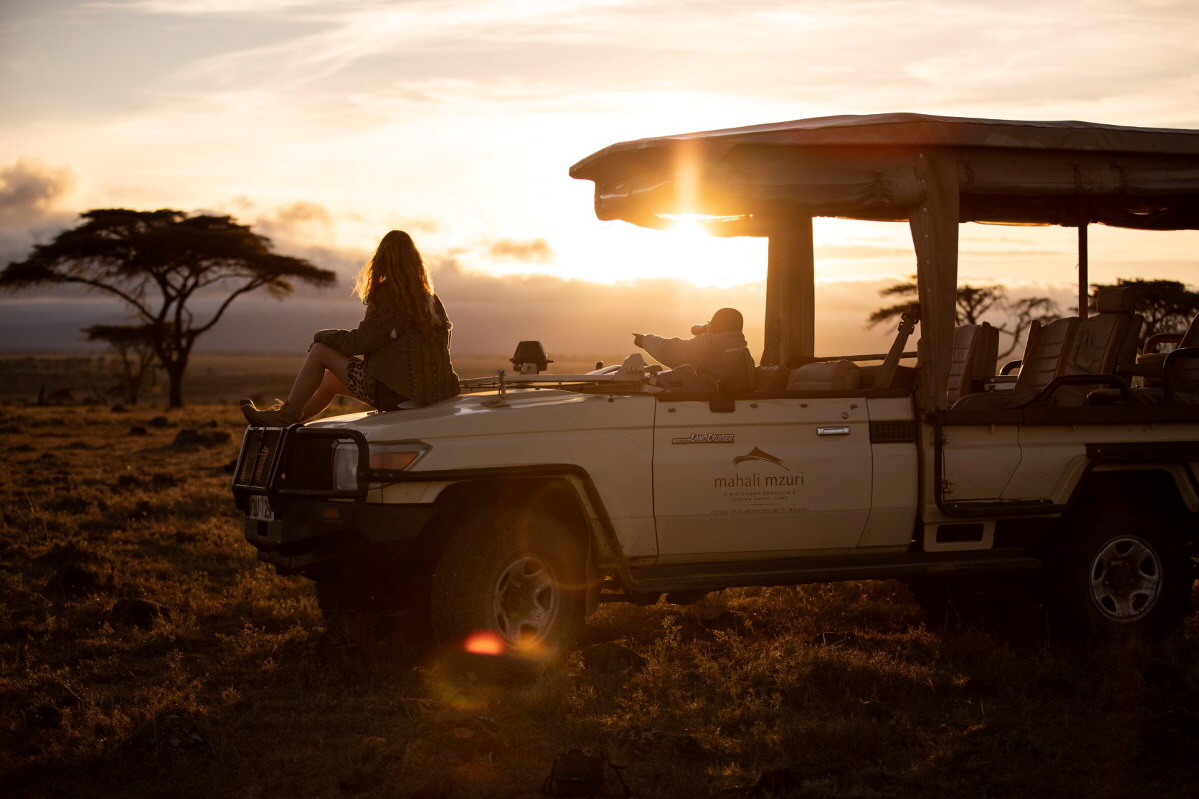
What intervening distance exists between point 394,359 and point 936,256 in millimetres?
3024

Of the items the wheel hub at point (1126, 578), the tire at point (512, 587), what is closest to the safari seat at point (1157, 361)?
the wheel hub at point (1126, 578)

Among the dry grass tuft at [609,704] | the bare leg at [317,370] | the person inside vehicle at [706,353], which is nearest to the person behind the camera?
the dry grass tuft at [609,704]

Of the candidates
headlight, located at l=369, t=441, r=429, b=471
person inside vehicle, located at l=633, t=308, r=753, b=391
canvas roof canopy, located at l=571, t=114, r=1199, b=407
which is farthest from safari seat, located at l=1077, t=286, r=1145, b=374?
headlight, located at l=369, t=441, r=429, b=471

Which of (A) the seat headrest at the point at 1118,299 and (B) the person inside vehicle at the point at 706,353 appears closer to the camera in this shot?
(B) the person inside vehicle at the point at 706,353

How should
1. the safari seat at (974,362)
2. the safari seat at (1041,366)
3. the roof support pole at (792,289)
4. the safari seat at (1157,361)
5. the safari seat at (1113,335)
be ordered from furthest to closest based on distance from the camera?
the safari seat at (974,362)
the roof support pole at (792,289)
the safari seat at (1157,361)
the safari seat at (1113,335)
the safari seat at (1041,366)

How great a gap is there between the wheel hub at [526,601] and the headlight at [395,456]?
72 centimetres

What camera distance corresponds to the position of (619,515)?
20.0 ft

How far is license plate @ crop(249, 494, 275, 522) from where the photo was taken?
6.15 metres

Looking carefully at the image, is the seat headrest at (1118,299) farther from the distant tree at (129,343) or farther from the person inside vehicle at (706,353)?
the distant tree at (129,343)

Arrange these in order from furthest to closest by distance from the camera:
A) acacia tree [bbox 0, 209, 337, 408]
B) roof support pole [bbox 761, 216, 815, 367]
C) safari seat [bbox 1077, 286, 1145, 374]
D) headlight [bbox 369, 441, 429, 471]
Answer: acacia tree [bbox 0, 209, 337, 408], roof support pole [bbox 761, 216, 815, 367], safari seat [bbox 1077, 286, 1145, 374], headlight [bbox 369, 441, 429, 471]

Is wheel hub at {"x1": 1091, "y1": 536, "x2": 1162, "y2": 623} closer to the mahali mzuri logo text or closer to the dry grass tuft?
the dry grass tuft

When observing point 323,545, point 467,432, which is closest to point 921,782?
point 467,432

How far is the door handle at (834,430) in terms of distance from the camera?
6348mm

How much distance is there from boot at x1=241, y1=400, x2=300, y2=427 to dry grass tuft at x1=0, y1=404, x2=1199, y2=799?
1249 mm
